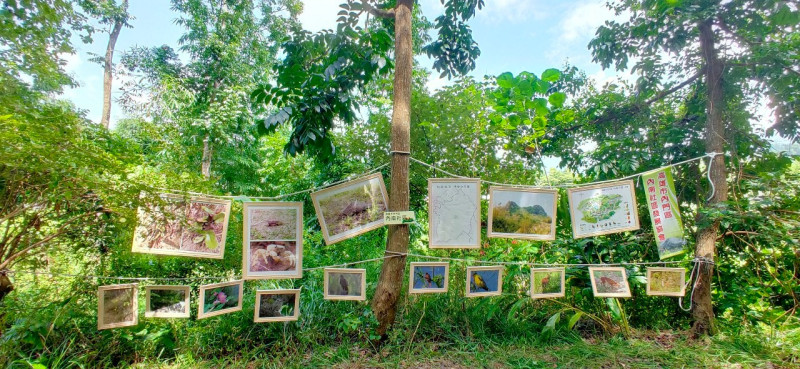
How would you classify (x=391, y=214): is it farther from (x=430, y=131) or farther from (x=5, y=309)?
(x=5, y=309)

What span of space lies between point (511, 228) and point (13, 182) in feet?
11.1

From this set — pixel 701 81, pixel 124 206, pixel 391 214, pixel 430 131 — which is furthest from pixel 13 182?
pixel 701 81

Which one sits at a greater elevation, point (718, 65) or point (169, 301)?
point (718, 65)

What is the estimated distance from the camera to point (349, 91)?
3.18 metres

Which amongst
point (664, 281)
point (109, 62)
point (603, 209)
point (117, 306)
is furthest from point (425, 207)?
point (109, 62)

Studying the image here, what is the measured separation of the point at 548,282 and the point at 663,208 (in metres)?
1.22

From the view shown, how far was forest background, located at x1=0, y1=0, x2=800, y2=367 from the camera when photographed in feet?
7.85

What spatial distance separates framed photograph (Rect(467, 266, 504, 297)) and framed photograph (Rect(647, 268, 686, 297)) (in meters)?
1.34

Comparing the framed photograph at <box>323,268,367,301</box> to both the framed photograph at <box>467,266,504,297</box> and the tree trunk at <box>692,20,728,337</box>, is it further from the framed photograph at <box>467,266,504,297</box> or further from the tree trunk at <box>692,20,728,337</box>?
the tree trunk at <box>692,20,728,337</box>

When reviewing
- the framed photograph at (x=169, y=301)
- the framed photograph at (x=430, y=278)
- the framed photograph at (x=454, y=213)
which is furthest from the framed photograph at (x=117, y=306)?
the framed photograph at (x=454, y=213)

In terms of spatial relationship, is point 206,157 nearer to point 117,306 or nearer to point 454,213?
point 117,306

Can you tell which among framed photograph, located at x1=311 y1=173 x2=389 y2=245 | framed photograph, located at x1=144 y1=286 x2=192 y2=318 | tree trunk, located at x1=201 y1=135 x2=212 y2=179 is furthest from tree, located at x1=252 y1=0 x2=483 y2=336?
tree trunk, located at x1=201 y1=135 x2=212 y2=179

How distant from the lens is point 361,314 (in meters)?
2.94

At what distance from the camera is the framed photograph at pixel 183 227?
7.82ft
